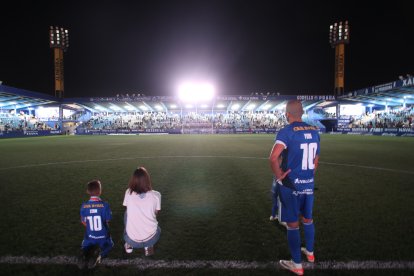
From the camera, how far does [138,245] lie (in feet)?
11.3

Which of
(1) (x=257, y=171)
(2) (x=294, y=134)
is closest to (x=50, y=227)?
(2) (x=294, y=134)

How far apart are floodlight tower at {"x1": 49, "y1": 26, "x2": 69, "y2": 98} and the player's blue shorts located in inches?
2350

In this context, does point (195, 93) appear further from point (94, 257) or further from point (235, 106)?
point (94, 257)

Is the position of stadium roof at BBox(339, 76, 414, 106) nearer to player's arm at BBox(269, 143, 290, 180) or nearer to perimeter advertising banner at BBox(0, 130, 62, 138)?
player's arm at BBox(269, 143, 290, 180)

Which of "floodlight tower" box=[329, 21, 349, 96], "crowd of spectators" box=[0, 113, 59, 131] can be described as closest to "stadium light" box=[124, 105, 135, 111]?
"crowd of spectators" box=[0, 113, 59, 131]

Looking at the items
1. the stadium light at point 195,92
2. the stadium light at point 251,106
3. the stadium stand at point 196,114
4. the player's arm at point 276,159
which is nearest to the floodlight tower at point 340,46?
the stadium stand at point 196,114

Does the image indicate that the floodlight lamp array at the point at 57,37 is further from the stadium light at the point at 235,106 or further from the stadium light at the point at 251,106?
the stadium light at the point at 251,106

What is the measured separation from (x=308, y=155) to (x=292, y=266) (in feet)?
4.54

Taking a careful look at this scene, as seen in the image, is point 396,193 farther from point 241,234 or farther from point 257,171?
point 241,234

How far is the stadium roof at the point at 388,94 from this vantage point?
32.1 m

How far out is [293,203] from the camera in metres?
3.12

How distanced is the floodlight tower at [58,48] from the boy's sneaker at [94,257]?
58.4 metres

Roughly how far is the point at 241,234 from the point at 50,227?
3.31 meters

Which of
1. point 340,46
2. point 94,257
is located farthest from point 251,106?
point 94,257
